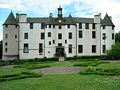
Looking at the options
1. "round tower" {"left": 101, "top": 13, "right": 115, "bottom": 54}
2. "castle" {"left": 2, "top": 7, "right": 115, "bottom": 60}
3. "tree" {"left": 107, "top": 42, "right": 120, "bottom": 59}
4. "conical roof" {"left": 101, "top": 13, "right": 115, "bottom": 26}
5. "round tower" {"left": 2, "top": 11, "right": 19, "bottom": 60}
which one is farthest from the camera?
"conical roof" {"left": 101, "top": 13, "right": 115, "bottom": 26}

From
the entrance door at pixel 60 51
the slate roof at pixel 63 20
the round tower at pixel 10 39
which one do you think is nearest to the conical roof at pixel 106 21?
the slate roof at pixel 63 20

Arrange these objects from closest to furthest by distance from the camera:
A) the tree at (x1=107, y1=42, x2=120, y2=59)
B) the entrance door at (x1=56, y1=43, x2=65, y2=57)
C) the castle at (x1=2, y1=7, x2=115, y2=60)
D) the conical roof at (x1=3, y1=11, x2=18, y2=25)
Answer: the tree at (x1=107, y1=42, x2=120, y2=59) → the conical roof at (x1=3, y1=11, x2=18, y2=25) → the castle at (x1=2, y1=7, x2=115, y2=60) → the entrance door at (x1=56, y1=43, x2=65, y2=57)

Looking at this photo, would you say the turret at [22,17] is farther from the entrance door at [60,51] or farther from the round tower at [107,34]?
the round tower at [107,34]

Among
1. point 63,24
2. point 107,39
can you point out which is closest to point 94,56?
point 107,39

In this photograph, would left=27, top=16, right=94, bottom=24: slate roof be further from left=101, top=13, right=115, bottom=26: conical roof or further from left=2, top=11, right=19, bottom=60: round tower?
left=2, top=11, right=19, bottom=60: round tower

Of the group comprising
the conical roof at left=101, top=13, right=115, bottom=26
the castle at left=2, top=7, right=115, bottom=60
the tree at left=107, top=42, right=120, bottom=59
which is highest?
the conical roof at left=101, top=13, right=115, bottom=26

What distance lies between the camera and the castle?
6800 cm

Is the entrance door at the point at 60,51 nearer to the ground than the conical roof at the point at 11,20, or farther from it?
nearer to the ground

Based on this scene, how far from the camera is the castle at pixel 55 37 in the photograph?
223 ft

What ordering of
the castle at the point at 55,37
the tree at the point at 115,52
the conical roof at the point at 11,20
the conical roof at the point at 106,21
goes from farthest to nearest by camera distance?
the conical roof at the point at 106,21 < the castle at the point at 55,37 < the conical roof at the point at 11,20 < the tree at the point at 115,52

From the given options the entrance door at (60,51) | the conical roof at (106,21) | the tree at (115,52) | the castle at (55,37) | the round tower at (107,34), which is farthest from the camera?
the conical roof at (106,21)

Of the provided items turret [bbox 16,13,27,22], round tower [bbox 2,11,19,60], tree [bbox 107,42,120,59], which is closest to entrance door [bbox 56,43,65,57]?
round tower [bbox 2,11,19,60]

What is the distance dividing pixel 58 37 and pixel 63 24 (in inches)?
134

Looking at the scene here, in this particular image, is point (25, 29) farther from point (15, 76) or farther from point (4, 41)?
point (15, 76)
